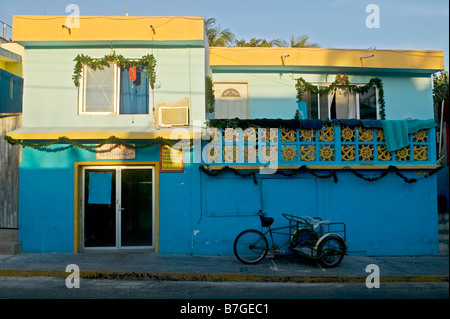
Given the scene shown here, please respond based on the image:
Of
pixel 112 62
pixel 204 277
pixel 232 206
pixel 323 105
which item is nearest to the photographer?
pixel 204 277

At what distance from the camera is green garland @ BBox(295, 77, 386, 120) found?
12.0m

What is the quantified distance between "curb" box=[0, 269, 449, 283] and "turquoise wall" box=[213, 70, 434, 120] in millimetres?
5731

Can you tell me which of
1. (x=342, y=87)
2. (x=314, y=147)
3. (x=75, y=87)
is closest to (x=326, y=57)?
(x=342, y=87)

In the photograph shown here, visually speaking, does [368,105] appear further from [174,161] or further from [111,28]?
[111,28]

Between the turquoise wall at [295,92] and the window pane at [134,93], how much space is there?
2915 millimetres

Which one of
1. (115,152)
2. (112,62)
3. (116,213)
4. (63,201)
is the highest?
(112,62)

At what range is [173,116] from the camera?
30.9 ft

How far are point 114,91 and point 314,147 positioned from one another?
18.0 feet

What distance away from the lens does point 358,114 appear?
482 inches

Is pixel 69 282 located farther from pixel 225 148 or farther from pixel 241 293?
pixel 225 148

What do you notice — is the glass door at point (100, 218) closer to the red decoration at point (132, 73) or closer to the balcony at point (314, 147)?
the red decoration at point (132, 73)

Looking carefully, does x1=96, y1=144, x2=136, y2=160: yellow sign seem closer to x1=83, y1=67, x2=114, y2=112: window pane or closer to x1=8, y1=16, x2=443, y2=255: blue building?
x1=8, y1=16, x2=443, y2=255: blue building

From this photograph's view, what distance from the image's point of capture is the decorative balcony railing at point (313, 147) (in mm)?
9492

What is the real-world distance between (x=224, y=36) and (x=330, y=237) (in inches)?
589
